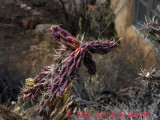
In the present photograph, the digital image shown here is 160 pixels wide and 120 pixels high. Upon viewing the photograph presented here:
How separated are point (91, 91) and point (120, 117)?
0.87m

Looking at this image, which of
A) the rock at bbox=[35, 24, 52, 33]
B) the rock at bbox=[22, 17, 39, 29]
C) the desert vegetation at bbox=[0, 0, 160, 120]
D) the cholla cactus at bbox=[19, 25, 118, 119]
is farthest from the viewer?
the rock at bbox=[22, 17, 39, 29]

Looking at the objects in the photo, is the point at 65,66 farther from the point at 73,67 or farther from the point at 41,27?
the point at 41,27

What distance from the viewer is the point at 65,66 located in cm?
194

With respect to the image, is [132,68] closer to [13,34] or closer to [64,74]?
[64,74]

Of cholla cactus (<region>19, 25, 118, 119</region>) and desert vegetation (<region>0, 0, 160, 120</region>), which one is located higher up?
cholla cactus (<region>19, 25, 118, 119</region>)

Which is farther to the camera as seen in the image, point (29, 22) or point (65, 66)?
point (29, 22)

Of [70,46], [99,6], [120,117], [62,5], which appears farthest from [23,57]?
[70,46]

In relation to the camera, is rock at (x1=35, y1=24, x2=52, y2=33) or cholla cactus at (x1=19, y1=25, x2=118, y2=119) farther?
rock at (x1=35, y1=24, x2=52, y2=33)

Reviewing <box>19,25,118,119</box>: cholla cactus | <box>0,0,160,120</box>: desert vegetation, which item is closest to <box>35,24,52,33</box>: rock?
<box>0,0,160,120</box>: desert vegetation

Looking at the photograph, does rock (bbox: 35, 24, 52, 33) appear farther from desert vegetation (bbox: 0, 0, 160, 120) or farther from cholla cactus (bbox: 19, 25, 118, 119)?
cholla cactus (bbox: 19, 25, 118, 119)

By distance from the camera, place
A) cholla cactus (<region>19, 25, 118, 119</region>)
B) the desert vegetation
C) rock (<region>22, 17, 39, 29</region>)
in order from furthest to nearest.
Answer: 1. rock (<region>22, 17, 39, 29</region>)
2. the desert vegetation
3. cholla cactus (<region>19, 25, 118, 119</region>)

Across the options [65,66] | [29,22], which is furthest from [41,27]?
[65,66]

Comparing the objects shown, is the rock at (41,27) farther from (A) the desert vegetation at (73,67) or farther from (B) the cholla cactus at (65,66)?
(B) the cholla cactus at (65,66)

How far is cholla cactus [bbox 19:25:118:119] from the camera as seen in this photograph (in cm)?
191
